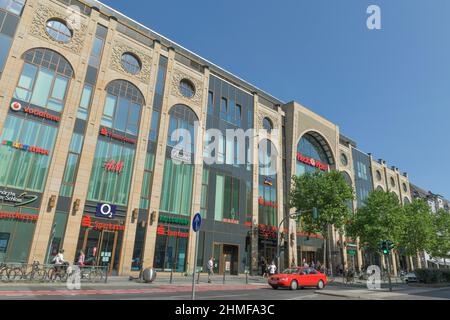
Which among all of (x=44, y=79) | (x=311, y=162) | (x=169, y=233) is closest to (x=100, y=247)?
(x=169, y=233)

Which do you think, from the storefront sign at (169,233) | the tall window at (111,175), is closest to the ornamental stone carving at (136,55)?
the tall window at (111,175)

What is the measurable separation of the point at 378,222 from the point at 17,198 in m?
30.7

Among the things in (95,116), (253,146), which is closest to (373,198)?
(253,146)

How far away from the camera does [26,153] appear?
68.2ft

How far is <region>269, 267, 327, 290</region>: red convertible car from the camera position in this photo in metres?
19.4

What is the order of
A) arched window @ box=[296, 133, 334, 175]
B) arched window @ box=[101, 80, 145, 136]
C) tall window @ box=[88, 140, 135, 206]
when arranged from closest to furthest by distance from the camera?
tall window @ box=[88, 140, 135, 206] < arched window @ box=[101, 80, 145, 136] < arched window @ box=[296, 133, 334, 175]

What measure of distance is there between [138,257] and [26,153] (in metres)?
11.0

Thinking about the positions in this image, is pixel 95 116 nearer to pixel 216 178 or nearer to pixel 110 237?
pixel 110 237

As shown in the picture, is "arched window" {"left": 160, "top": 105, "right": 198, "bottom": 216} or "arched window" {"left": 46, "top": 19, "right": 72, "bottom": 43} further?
"arched window" {"left": 160, "top": 105, "right": 198, "bottom": 216}

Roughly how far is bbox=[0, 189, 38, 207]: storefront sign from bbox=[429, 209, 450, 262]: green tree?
5108cm

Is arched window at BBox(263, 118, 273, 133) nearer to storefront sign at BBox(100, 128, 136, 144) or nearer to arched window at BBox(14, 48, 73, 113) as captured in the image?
storefront sign at BBox(100, 128, 136, 144)

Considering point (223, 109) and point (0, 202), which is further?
point (223, 109)

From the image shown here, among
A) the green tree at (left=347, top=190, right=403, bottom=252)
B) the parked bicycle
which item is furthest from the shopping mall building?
the green tree at (left=347, top=190, right=403, bottom=252)

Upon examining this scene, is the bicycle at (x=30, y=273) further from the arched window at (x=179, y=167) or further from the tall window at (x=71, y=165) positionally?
the arched window at (x=179, y=167)
